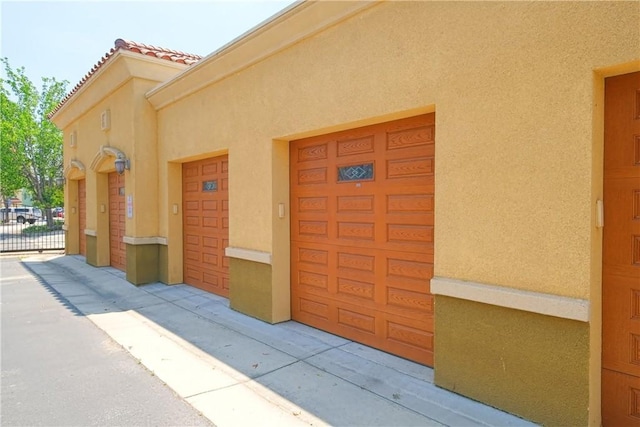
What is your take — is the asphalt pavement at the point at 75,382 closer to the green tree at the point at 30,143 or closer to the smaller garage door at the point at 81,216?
the smaller garage door at the point at 81,216

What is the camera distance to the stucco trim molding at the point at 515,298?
2.98 m

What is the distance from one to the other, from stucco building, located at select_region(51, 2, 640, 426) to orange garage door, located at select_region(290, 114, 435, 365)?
0.02 m

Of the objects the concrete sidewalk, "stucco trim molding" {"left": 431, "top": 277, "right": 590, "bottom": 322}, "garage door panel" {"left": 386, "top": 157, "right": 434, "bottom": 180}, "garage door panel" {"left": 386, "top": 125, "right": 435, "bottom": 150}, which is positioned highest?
"garage door panel" {"left": 386, "top": 125, "right": 435, "bottom": 150}

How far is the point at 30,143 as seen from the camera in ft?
78.0

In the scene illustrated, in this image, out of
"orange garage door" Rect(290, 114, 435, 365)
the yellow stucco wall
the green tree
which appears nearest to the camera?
the yellow stucco wall

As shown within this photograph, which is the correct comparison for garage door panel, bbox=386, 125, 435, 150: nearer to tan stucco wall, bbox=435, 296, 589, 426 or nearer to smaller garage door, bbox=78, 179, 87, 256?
tan stucco wall, bbox=435, 296, 589, 426

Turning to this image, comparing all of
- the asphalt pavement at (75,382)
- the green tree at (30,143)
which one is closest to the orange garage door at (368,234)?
the asphalt pavement at (75,382)

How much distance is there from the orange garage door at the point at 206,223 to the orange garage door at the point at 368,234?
7.08 ft

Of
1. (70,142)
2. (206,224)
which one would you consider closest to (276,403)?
(206,224)

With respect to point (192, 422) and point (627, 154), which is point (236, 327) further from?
point (627, 154)

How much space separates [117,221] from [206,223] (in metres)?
4.56

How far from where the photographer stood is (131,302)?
301 inches

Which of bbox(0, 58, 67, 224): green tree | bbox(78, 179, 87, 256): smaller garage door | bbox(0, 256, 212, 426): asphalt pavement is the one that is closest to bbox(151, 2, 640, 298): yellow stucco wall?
bbox(0, 256, 212, 426): asphalt pavement

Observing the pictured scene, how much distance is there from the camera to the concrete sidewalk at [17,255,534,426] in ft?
11.3
